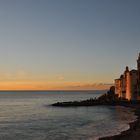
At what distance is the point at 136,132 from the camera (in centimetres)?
4506

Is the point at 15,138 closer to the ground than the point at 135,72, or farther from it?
closer to the ground

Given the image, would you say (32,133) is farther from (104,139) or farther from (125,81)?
(125,81)

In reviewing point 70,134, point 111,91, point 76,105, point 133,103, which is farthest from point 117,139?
point 111,91

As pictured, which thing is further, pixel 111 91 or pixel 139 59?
pixel 111 91

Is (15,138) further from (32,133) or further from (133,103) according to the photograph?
(133,103)

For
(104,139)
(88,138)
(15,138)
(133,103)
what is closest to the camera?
(104,139)

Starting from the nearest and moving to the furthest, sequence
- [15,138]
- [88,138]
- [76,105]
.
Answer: [88,138], [15,138], [76,105]

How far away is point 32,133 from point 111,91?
356 feet

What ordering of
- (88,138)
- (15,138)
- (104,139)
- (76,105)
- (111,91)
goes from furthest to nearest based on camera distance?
(111,91)
(76,105)
(15,138)
(88,138)
(104,139)

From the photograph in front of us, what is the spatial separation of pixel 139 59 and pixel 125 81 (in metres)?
14.5

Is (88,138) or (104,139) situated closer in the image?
(104,139)

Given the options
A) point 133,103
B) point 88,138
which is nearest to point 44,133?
point 88,138

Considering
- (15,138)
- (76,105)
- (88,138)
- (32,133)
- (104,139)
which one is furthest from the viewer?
(76,105)

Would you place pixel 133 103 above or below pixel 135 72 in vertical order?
below
